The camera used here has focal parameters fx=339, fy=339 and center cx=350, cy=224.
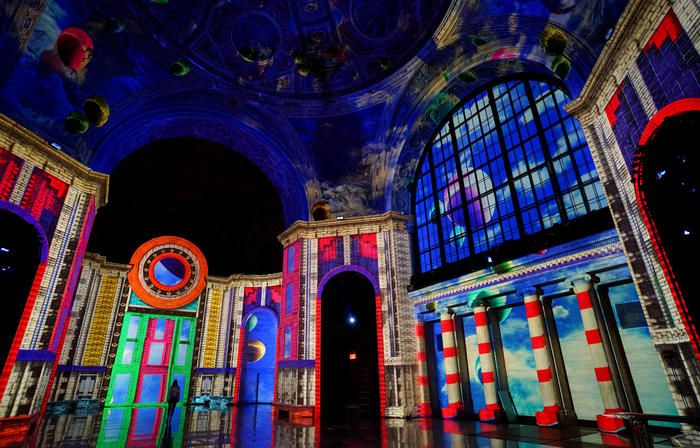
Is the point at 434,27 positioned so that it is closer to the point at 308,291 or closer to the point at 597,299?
the point at 597,299

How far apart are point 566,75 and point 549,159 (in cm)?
262

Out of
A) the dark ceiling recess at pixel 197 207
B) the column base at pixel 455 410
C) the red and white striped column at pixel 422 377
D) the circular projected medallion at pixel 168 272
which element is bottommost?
the column base at pixel 455 410

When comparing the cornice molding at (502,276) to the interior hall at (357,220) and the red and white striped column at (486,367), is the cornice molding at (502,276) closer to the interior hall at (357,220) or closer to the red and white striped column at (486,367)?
the interior hall at (357,220)

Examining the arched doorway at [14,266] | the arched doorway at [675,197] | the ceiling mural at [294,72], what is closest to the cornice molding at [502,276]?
the arched doorway at [675,197]

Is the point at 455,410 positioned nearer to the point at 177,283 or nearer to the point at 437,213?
the point at 437,213

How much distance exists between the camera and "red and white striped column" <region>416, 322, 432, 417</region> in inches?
526

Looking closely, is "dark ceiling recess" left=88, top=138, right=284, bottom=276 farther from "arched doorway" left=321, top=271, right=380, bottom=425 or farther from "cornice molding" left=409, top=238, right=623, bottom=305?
"cornice molding" left=409, top=238, right=623, bottom=305

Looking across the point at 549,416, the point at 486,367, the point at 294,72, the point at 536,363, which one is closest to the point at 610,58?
the point at 536,363

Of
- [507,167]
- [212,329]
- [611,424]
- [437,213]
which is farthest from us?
[212,329]

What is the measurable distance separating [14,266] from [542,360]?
51.3ft

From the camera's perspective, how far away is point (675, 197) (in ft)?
22.3

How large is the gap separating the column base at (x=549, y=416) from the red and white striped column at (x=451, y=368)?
3.24 m

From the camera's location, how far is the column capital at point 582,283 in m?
9.29

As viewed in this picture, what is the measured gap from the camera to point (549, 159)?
36.9 feet
